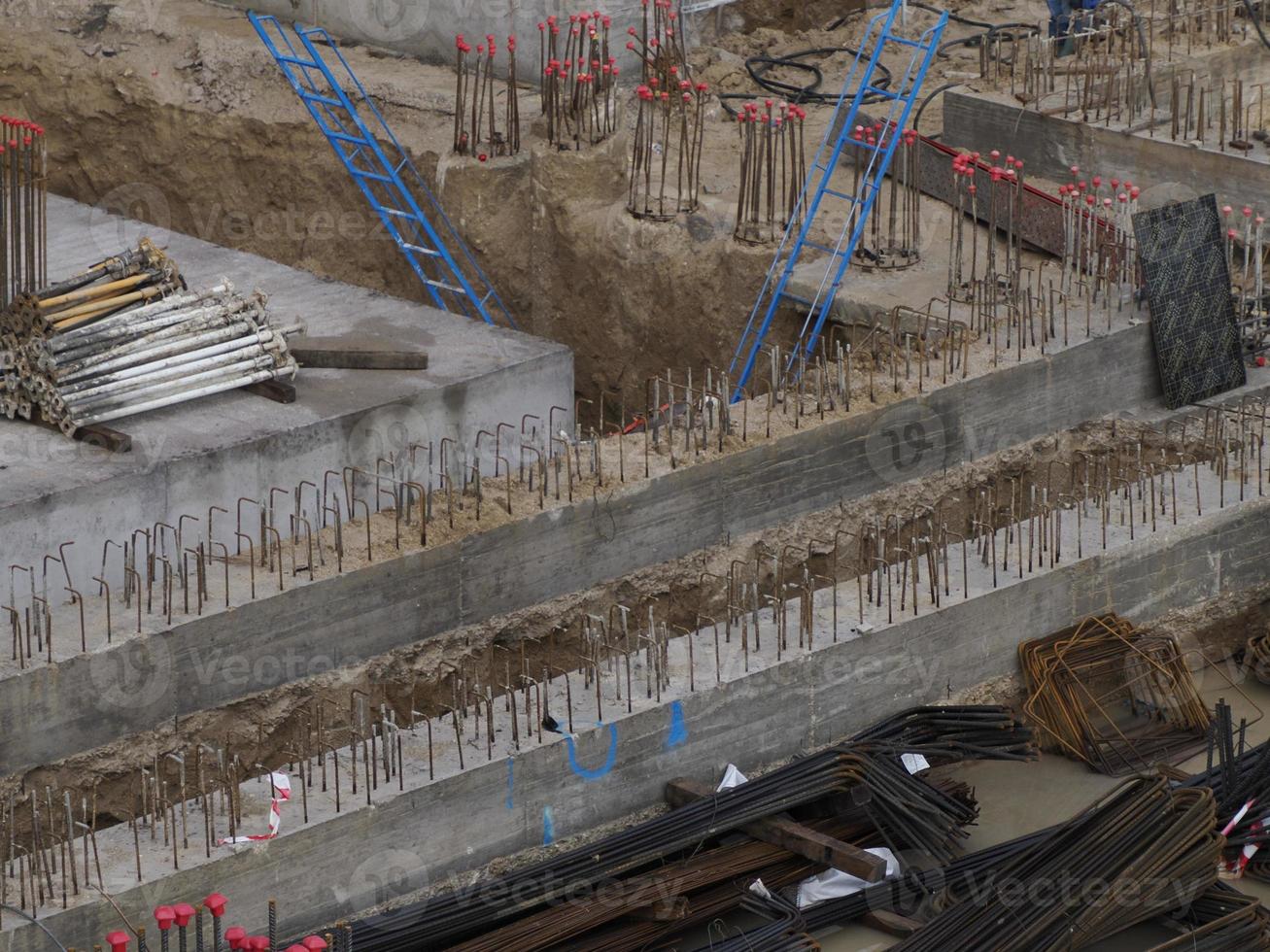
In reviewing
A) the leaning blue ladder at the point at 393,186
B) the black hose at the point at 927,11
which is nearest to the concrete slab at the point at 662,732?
the leaning blue ladder at the point at 393,186

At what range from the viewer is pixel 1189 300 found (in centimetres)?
1570

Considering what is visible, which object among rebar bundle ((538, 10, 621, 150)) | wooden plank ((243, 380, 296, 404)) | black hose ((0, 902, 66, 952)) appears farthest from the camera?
rebar bundle ((538, 10, 621, 150))

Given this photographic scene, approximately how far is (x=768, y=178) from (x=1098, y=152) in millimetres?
2566

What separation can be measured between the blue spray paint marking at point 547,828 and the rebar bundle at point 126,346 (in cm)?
376

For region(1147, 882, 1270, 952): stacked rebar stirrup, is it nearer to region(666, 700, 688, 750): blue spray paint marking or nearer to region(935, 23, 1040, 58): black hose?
region(666, 700, 688, 750): blue spray paint marking

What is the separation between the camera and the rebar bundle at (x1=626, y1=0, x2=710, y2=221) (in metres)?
17.4

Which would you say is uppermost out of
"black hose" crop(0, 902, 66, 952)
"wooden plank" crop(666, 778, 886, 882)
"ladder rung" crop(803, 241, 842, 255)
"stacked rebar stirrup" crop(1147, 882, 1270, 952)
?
"ladder rung" crop(803, 241, 842, 255)

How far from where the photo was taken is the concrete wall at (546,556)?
11.7m

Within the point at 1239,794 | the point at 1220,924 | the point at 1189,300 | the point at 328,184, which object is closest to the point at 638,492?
the point at 1239,794

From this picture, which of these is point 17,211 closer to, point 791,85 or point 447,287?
point 447,287

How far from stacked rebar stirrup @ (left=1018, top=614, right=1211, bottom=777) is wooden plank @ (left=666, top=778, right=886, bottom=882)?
187cm

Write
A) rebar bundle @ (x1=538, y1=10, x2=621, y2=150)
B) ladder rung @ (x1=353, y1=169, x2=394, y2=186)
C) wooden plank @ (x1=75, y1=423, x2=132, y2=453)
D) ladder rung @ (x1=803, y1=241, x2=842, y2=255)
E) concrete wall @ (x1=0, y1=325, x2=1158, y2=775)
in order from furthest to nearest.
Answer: ladder rung @ (x1=353, y1=169, x2=394, y2=186) < rebar bundle @ (x1=538, y1=10, x2=621, y2=150) < ladder rung @ (x1=803, y1=241, x2=842, y2=255) < wooden plank @ (x1=75, y1=423, x2=132, y2=453) < concrete wall @ (x1=0, y1=325, x2=1158, y2=775)

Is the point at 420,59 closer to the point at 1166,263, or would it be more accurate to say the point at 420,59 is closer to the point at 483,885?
the point at 1166,263

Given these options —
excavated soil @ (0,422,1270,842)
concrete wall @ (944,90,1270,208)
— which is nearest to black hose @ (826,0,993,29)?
concrete wall @ (944,90,1270,208)
